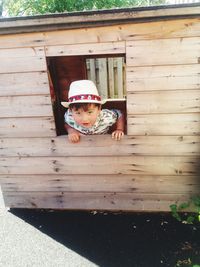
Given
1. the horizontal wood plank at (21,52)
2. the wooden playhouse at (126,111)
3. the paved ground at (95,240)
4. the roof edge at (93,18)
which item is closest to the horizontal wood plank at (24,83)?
the wooden playhouse at (126,111)

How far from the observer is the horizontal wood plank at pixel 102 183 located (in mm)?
3305

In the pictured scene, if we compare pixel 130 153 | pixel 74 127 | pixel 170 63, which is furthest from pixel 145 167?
pixel 170 63

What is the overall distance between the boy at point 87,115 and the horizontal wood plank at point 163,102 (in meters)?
0.34

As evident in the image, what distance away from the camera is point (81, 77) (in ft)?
13.7

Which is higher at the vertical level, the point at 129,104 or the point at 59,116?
the point at 129,104

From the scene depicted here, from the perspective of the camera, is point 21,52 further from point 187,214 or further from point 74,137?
point 187,214

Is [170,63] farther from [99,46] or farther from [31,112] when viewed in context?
[31,112]

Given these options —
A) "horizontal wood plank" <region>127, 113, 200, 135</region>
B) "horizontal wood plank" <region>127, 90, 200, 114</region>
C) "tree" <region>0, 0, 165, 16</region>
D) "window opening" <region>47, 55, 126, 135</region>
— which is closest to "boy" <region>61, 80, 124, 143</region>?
"horizontal wood plank" <region>127, 113, 200, 135</region>

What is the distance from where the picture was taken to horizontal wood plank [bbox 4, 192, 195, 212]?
11.2 ft

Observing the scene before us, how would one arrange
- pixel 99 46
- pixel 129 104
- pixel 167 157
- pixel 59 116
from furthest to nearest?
pixel 59 116, pixel 167 157, pixel 129 104, pixel 99 46

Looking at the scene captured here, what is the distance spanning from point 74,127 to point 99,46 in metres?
0.97

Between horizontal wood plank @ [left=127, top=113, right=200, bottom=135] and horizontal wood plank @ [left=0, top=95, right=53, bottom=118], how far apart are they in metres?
0.89

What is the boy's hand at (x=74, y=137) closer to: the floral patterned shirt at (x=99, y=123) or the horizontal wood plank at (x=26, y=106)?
the floral patterned shirt at (x=99, y=123)

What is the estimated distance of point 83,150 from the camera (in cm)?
328
